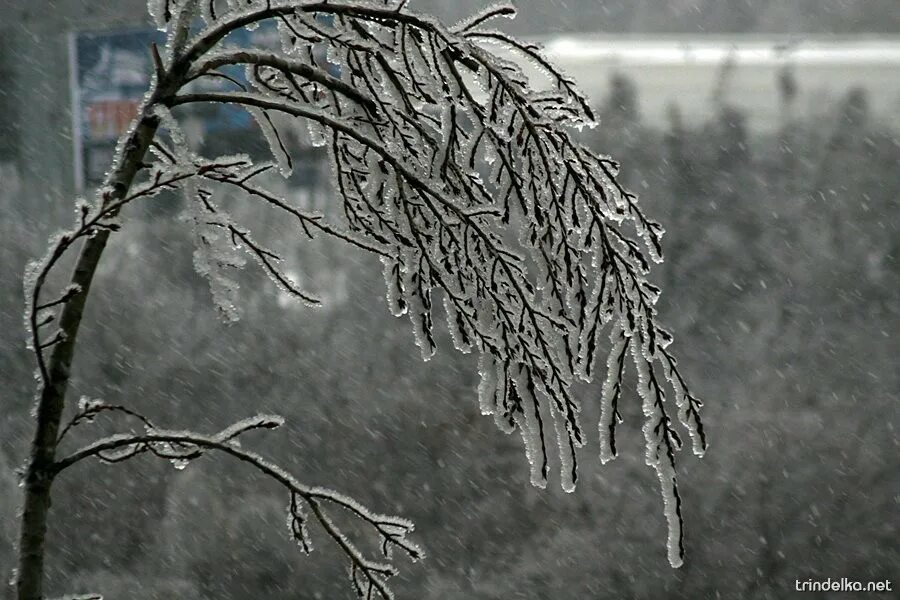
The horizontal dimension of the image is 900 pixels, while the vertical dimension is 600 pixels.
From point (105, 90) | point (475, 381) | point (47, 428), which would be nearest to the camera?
point (47, 428)

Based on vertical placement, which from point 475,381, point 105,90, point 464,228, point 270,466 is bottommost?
point 270,466

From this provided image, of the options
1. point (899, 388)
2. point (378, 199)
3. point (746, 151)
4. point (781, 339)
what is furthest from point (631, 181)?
point (378, 199)

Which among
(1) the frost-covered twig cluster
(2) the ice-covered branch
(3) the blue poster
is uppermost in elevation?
(3) the blue poster

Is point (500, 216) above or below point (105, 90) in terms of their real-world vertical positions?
below

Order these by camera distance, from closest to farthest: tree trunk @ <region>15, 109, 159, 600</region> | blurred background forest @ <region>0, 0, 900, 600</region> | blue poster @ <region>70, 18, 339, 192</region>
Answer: tree trunk @ <region>15, 109, 159, 600</region> < blurred background forest @ <region>0, 0, 900, 600</region> < blue poster @ <region>70, 18, 339, 192</region>

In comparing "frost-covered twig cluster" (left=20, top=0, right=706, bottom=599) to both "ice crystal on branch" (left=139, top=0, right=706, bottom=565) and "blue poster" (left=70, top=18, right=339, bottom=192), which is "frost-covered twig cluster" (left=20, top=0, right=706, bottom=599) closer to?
"ice crystal on branch" (left=139, top=0, right=706, bottom=565)

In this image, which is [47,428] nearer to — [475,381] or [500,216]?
[500,216]

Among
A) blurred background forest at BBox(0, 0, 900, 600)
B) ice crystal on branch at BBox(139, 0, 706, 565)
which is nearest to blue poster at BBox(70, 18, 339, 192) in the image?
blurred background forest at BBox(0, 0, 900, 600)

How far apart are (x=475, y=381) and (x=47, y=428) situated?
6.96m

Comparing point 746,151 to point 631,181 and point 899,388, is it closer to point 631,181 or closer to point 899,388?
point 631,181

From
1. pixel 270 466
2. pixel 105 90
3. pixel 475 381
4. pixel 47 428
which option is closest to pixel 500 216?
pixel 270 466

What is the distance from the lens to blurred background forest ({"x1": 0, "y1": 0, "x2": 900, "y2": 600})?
7.48m

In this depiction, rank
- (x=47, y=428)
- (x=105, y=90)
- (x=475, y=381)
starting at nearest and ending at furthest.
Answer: (x=47, y=428) < (x=475, y=381) < (x=105, y=90)

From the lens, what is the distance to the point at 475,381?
8.21 meters
